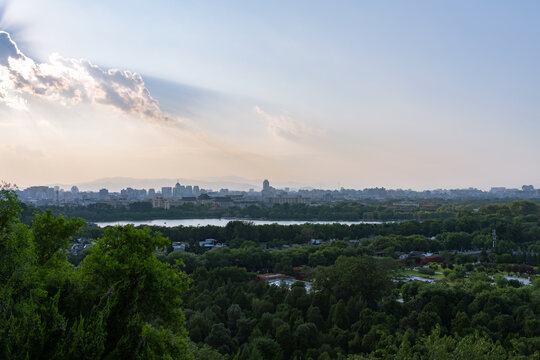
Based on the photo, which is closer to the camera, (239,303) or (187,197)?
(239,303)

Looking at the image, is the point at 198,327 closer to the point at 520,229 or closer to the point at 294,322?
the point at 294,322

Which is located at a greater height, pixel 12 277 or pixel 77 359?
pixel 12 277

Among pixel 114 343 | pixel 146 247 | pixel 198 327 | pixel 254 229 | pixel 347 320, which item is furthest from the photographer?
pixel 254 229

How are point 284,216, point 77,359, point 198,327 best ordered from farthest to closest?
point 284,216
point 198,327
point 77,359

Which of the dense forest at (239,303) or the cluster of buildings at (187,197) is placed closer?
the dense forest at (239,303)

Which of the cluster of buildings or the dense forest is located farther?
the cluster of buildings

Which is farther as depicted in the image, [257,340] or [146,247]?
[257,340]

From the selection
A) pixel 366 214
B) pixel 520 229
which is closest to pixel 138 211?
pixel 366 214
